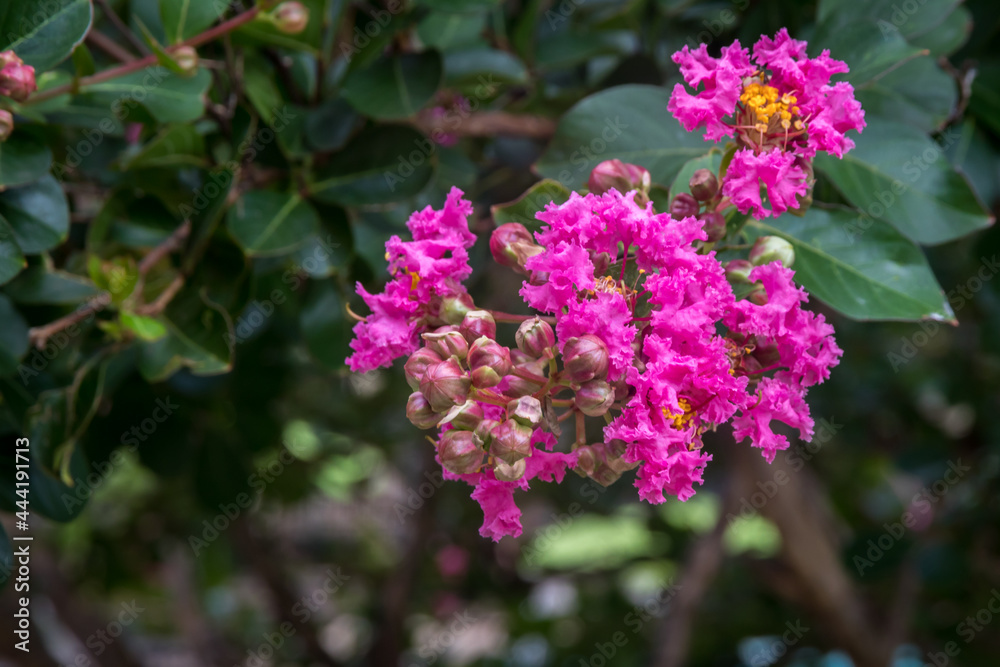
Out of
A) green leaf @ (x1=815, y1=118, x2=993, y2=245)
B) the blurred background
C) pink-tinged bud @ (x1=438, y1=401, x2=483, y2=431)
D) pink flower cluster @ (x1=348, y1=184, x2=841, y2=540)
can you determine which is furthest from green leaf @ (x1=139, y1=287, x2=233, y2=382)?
green leaf @ (x1=815, y1=118, x2=993, y2=245)

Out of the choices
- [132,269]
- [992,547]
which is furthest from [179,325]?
[992,547]

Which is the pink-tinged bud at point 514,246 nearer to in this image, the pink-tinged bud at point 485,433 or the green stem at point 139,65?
the pink-tinged bud at point 485,433

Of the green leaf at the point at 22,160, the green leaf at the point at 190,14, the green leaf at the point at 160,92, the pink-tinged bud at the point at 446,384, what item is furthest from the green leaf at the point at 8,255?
the pink-tinged bud at the point at 446,384

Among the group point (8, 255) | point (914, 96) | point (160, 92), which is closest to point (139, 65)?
point (160, 92)

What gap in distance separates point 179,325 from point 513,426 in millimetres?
745

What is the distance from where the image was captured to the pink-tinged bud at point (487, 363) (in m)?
0.78

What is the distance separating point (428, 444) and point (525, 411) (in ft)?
6.86

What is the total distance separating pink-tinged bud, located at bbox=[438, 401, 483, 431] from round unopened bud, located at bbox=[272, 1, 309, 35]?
75 cm

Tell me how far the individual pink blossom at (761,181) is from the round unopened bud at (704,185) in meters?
0.02

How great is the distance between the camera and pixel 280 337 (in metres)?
2.09

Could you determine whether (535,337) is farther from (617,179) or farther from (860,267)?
(860,267)

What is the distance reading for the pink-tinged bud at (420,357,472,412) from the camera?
0.78 meters

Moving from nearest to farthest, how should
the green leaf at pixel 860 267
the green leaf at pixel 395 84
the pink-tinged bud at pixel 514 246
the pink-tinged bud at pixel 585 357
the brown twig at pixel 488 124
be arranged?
the pink-tinged bud at pixel 585 357 < the pink-tinged bud at pixel 514 246 < the green leaf at pixel 860 267 < the green leaf at pixel 395 84 < the brown twig at pixel 488 124

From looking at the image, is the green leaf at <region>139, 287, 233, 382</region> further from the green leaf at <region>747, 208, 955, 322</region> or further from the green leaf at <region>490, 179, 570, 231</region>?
the green leaf at <region>747, 208, 955, 322</region>
